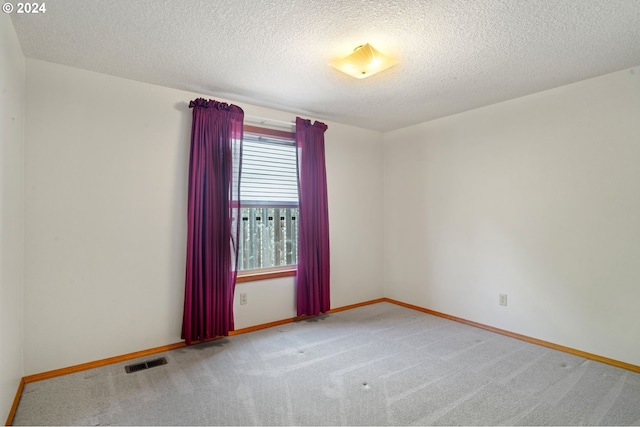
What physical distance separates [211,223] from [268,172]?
0.90 m

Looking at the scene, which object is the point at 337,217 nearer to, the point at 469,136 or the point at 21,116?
the point at 469,136

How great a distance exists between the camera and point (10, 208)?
196cm

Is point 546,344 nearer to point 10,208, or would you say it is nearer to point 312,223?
point 312,223

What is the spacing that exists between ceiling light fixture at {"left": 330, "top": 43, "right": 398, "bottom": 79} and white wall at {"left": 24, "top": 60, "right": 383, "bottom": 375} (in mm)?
1600

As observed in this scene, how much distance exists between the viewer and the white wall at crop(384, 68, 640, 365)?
258cm

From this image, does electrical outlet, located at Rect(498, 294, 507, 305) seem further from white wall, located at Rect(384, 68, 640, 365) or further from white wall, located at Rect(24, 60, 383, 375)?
white wall, located at Rect(24, 60, 383, 375)

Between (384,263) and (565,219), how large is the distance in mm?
2261

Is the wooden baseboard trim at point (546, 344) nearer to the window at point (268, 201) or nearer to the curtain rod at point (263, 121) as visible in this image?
the window at point (268, 201)

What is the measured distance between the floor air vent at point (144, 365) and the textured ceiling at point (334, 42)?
7.87 feet

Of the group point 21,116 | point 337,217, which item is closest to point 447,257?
point 337,217

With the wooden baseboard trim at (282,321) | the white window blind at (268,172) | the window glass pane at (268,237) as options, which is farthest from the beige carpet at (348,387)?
the white window blind at (268,172)

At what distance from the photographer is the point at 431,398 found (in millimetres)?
2121

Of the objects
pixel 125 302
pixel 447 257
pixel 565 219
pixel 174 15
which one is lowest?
pixel 125 302

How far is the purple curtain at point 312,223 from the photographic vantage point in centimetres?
364
